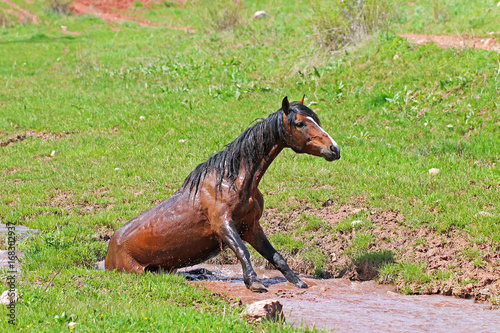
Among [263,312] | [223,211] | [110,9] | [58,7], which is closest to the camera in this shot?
[263,312]

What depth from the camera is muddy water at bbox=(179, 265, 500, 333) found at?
16.8 ft

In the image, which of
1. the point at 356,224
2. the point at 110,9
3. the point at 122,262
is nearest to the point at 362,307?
the point at 356,224

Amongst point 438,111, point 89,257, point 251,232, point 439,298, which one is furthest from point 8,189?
point 438,111

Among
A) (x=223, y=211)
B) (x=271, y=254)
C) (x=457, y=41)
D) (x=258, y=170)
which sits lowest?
(x=271, y=254)

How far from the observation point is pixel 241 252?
19.9 ft

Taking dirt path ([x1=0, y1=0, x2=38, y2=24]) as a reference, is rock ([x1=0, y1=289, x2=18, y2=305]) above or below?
below

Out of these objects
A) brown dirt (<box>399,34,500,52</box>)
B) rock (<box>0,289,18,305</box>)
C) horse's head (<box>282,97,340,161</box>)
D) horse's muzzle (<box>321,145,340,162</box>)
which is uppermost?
brown dirt (<box>399,34,500,52</box>)

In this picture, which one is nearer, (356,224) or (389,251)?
(389,251)

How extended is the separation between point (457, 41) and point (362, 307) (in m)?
11.0

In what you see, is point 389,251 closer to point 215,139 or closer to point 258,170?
point 258,170

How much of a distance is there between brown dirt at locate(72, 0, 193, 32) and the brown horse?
33.5m

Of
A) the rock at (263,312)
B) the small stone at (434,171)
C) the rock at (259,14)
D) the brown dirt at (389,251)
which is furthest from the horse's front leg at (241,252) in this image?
the rock at (259,14)

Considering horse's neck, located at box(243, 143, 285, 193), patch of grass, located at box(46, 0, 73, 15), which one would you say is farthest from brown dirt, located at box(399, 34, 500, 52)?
patch of grass, located at box(46, 0, 73, 15)

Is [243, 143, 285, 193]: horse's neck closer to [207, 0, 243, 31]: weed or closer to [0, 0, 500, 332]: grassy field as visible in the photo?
[0, 0, 500, 332]: grassy field
